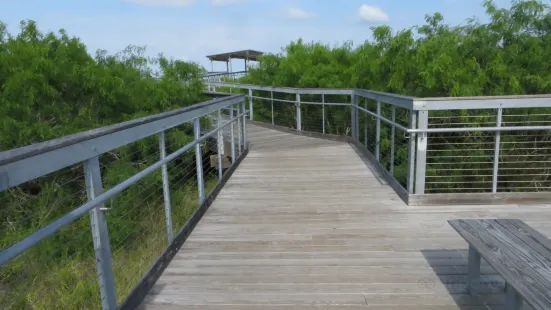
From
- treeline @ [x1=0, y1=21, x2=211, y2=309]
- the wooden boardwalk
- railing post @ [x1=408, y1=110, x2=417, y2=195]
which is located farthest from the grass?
railing post @ [x1=408, y1=110, x2=417, y2=195]

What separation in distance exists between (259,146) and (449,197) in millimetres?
4981

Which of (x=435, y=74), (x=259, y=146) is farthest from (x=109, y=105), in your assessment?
(x=435, y=74)

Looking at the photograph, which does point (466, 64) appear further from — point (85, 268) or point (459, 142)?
point (85, 268)

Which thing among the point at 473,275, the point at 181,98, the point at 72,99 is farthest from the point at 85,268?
the point at 181,98

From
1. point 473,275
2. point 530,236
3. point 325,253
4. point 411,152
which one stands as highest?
point 411,152

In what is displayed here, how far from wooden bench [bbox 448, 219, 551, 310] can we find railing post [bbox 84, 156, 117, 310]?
73.8 inches

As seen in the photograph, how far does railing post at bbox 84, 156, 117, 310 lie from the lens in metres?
2.02

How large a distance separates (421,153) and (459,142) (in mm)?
2758

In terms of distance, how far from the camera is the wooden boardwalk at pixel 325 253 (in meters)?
2.58

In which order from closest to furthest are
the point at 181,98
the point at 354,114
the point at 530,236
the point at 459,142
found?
the point at 530,236 → the point at 459,142 → the point at 354,114 → the point at 181,98

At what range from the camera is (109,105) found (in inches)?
434

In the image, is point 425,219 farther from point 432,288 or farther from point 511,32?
point 511,32

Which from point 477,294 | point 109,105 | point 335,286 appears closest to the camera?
point 477,294

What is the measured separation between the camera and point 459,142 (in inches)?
263
